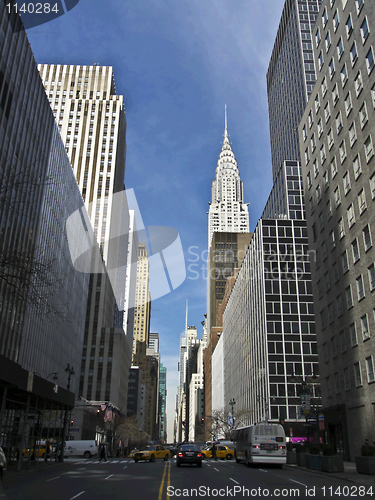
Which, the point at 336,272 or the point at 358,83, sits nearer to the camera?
the point at 358,83

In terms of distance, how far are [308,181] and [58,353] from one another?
5051 cm

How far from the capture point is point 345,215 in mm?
39656

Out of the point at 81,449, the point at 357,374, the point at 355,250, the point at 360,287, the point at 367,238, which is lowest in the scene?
the point at 81,449

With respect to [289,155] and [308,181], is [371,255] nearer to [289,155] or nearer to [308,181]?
[308,181]

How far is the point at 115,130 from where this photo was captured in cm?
14262

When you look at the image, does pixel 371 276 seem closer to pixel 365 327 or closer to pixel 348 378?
pixel 365 327

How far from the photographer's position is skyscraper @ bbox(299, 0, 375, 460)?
115 feet

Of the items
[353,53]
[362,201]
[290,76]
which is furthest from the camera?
[290,76]

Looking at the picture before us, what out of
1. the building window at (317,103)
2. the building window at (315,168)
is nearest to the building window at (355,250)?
the building window at (315,168)

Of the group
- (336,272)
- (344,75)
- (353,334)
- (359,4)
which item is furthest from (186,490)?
(359,4)

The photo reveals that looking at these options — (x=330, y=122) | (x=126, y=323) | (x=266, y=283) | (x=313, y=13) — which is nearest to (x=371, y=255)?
(x=330, y=122)

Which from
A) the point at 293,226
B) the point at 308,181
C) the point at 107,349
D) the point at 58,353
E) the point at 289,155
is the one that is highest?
the point at 289,155

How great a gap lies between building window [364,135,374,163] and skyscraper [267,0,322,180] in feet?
262

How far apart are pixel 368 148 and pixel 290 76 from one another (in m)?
101
